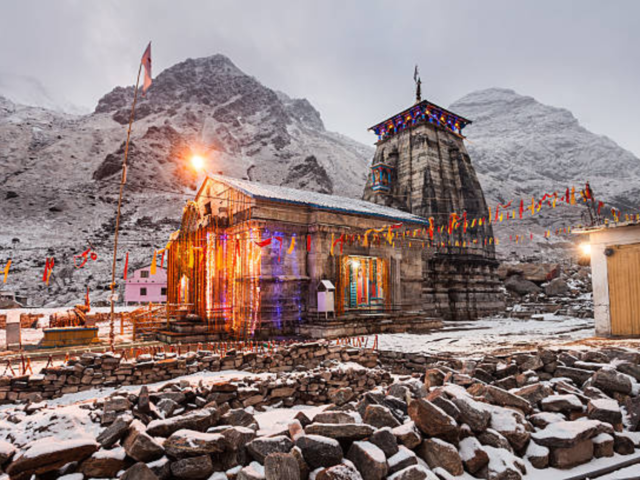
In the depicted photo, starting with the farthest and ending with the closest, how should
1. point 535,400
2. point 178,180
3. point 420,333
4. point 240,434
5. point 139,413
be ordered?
point 178,180 → point 420,333 → point 535,400 → point 139,413 → point 240,434

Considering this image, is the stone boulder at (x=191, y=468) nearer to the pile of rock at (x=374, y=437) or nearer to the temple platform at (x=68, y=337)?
the pile of rock at (x=374, y=437)

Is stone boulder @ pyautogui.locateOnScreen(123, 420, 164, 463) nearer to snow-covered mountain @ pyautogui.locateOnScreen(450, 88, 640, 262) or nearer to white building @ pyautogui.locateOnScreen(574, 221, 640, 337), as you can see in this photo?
Result: white building @ pyautogui.locateOnScreen(574, 221, 640, 337)

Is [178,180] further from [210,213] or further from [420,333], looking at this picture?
[420,333]

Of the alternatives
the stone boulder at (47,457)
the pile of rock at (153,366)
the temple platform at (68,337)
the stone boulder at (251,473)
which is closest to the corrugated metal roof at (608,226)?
the pile of rock at (153,366)

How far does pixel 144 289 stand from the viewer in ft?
140

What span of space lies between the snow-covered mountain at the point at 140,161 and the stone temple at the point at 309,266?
91.2ft

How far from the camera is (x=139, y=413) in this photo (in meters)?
6.23

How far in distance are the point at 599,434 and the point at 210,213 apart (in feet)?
57.7

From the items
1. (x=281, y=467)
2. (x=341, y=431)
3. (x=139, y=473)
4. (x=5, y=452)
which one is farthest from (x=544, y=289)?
(x=5, y=452)

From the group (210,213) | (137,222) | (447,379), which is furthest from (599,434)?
(137,222)

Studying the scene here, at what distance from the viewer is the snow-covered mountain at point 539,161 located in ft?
254

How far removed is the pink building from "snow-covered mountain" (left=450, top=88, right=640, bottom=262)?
5666cm

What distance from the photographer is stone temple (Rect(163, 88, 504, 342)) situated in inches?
631

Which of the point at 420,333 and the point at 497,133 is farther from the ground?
the point at 497,133
